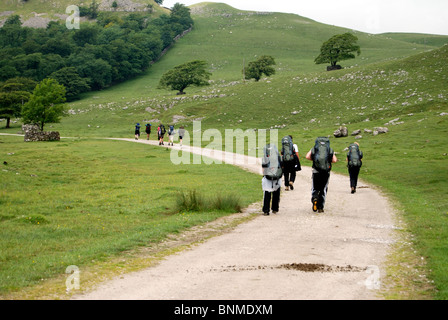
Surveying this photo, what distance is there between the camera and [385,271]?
8.88 metres

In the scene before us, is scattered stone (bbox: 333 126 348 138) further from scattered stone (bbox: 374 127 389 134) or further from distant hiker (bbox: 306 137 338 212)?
distant hiker (bbox: 306 137 338 212)

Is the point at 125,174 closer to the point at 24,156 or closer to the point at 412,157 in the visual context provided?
the point at 24,156

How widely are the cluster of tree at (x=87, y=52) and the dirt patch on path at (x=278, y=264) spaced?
348ft

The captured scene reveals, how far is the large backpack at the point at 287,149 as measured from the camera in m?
20.4

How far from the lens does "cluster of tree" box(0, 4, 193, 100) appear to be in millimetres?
122062

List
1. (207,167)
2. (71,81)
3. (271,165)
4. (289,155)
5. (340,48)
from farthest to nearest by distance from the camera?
(71,81) → (340,48) → (207,167) → (289,155) → (271,165)

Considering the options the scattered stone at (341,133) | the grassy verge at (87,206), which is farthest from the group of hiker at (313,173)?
the scattered stone at (341,133)

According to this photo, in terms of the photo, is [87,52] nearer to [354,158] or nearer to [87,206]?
[87,206]

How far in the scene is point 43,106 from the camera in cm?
5728

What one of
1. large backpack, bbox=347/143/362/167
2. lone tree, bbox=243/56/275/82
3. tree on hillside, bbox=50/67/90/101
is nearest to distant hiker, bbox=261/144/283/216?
large backpack, bbox=347/143/362/167

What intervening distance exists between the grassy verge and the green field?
0.06 meters

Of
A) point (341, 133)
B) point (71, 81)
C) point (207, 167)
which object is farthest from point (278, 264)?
point (71, 81)

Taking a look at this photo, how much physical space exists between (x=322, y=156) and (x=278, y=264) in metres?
7.93
